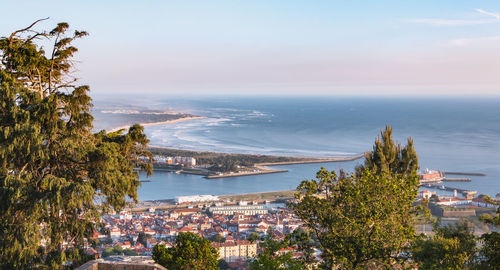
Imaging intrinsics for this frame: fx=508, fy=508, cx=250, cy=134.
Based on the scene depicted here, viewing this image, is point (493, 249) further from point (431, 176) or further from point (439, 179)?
point (431, 176)

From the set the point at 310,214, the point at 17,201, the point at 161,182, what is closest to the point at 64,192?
the point at 17,201

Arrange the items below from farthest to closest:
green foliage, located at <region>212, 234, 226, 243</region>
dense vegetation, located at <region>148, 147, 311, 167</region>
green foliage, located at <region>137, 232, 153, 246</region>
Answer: dense vegetation, located at <region>148, 147, 311, 167</region>, green foliage, located at <region>137, 232, 153, 246</region>, green foliage, located at <region>212, 234, 226, 243</region>

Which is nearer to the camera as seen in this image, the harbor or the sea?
the harbor

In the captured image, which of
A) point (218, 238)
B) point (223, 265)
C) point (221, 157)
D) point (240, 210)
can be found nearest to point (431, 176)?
point (240, 210)

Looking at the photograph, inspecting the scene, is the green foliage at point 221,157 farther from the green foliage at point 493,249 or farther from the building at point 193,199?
the green foliage at point 493,249

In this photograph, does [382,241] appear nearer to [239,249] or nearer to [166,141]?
[239,249]

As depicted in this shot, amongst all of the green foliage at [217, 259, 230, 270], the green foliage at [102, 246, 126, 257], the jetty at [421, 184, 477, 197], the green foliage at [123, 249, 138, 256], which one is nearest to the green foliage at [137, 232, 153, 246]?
the green foliage at [102, 246, 126, 257]

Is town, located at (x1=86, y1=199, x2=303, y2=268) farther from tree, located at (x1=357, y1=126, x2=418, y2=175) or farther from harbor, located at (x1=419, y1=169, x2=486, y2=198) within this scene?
harbor, located at (x1=419, y1=169, x2=486, y2=198)
